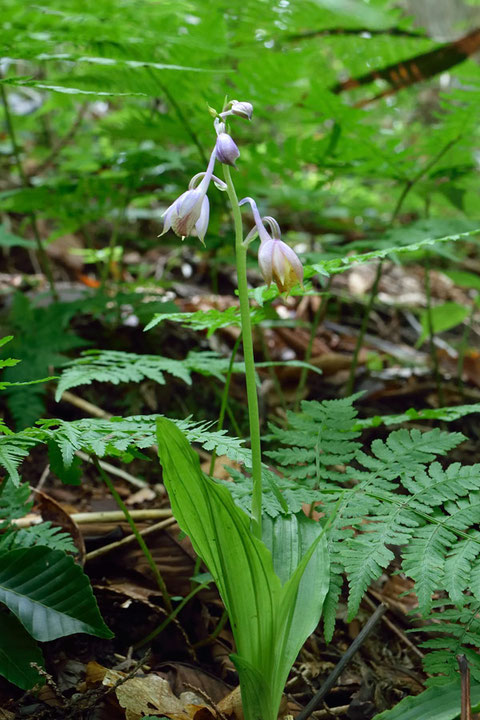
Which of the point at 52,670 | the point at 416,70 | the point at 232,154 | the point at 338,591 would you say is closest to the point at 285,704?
the point at 338,591

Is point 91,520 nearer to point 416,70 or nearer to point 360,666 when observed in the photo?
point 360,666

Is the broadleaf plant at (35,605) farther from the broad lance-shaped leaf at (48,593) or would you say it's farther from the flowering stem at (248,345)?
the flowering stem at (248,345)

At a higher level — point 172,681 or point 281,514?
point 281,514

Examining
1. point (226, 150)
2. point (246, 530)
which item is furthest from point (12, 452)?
point (226, 150)

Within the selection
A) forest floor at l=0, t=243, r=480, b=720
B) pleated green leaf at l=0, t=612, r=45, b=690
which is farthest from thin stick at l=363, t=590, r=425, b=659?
pleated green leaf at l=0, t=612, r=45, b=690

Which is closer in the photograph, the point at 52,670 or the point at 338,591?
the point at 338,591

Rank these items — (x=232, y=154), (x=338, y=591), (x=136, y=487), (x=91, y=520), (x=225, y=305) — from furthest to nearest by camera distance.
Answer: (x=225, y=305)
(x=136, y=487)
(x=91, y=520)
(x=338, y=591)
(x=232, y=154)

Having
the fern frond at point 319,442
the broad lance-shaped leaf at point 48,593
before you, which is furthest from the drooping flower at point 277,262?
the broad lance-shaped leaf at point 48,593
